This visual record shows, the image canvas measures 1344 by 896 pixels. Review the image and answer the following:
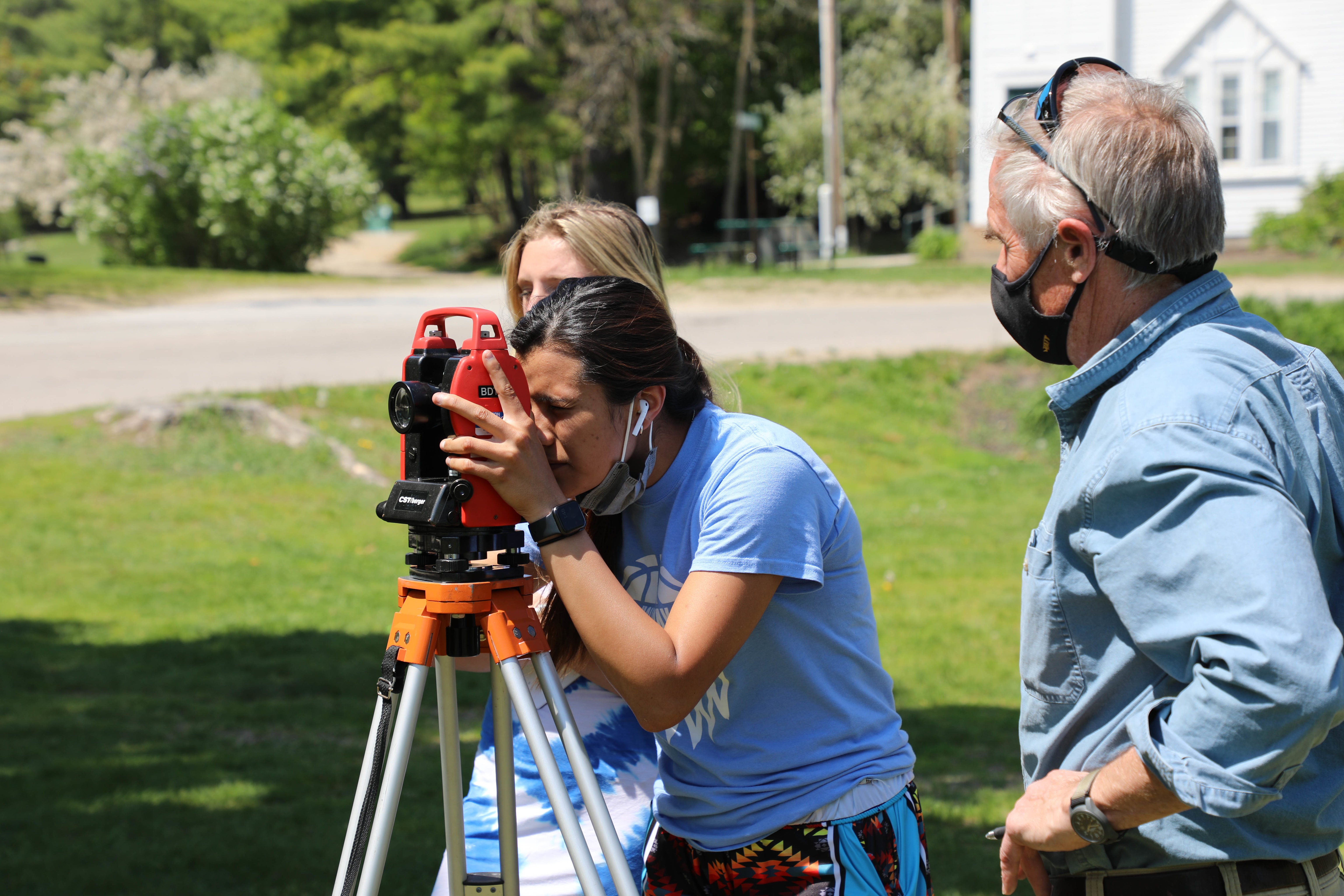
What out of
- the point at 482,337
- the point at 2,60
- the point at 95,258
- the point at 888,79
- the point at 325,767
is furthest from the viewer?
the point at 2,60

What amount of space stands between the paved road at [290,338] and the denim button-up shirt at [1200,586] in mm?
10571

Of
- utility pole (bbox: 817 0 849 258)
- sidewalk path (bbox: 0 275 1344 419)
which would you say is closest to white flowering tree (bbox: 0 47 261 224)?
utility pole (bbox: 817 0 849 258)

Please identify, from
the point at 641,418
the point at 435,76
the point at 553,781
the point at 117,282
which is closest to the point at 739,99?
A: the point at 435,76

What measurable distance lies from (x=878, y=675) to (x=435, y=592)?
0.77 metres

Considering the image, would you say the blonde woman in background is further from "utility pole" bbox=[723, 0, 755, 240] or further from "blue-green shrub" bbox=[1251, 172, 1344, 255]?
"utility pole" bbox=[723, 0, 755, 240]

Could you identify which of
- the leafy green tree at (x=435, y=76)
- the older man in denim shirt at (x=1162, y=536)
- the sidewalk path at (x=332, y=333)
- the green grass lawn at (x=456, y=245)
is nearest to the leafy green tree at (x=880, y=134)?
the leafy green tree at (x=435, y=76)

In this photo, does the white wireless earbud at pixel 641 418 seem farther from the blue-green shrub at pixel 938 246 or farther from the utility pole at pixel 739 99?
the utility pole at pixel 739 99

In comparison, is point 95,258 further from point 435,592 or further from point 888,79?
point 435,592

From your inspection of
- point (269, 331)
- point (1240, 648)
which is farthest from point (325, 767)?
point (269, 331)

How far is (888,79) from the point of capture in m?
33.6

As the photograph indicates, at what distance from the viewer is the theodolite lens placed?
6.09ft

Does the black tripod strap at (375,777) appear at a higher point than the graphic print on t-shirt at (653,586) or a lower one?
lower

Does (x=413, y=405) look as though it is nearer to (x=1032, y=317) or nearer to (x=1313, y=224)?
(x=1032, y=317)

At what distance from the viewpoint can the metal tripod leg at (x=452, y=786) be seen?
2.02 meters
